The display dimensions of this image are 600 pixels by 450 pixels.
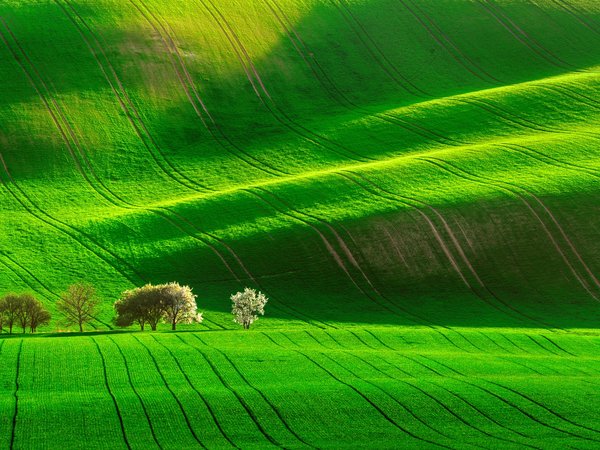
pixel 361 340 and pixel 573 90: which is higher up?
pixel 573 90

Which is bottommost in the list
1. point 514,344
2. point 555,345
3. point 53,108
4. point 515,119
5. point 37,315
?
point 37,315

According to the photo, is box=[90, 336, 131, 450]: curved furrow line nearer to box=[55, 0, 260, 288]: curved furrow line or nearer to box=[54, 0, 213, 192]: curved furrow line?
box=[55, 0, 260, 288]: curved furrow line

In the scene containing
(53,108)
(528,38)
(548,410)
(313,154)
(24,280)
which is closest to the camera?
(548,410)

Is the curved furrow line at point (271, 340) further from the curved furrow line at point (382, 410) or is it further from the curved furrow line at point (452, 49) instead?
the curved furrow line at point (452, 49)

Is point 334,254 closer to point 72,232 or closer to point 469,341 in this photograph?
point 469,341

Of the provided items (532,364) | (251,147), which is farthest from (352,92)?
(532,364)

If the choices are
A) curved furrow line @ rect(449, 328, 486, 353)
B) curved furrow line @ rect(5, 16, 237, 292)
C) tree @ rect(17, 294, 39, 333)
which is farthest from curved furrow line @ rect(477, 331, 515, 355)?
tree @ rect(17, 294, 39, 333)

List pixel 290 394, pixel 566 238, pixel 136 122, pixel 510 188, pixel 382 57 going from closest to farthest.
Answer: pixel 290 394 → pixel 566 238 → pixel 510 188 → pixel 136 122 → pixel 382 57

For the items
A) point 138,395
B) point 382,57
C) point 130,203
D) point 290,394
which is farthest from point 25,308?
point 382,57

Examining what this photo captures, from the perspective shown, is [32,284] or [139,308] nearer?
[139,308]
